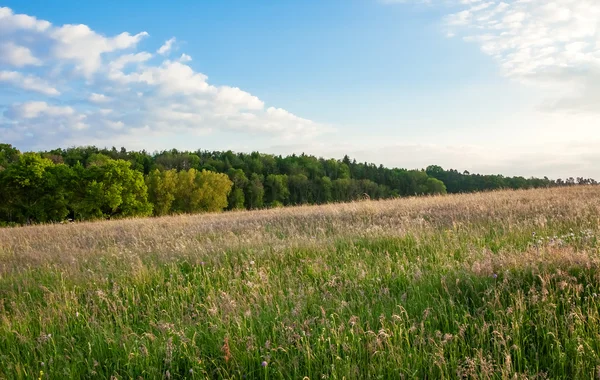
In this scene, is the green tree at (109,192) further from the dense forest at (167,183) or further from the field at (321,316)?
the field at (321,316)

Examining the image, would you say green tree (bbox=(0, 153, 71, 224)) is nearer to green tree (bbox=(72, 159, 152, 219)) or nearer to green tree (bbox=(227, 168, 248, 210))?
green tree (bbox=(72, 159, 152, 219))

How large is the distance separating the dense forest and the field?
485 inches

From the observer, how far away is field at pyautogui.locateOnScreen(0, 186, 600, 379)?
3.32 meters

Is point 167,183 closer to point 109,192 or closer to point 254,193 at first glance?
point 109,192

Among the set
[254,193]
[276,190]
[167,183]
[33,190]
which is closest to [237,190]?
[254,193]

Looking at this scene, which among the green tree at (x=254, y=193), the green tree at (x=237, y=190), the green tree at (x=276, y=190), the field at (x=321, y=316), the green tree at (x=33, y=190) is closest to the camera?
the field at (x=321, y=316)

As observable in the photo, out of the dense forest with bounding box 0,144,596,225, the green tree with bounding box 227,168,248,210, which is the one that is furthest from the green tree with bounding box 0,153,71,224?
the green tree with bounding box 227,168,248,210

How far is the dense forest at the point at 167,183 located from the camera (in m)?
50.4

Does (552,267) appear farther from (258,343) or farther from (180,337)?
(180,337)

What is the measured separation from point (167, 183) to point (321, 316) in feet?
231

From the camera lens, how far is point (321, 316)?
4.29 m

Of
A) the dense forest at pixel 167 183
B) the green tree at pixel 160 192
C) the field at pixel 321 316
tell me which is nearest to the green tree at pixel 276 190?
the dense forest at pixel 167 183

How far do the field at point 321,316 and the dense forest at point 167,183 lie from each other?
12.3 meters

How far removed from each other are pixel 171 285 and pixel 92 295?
1149mm
